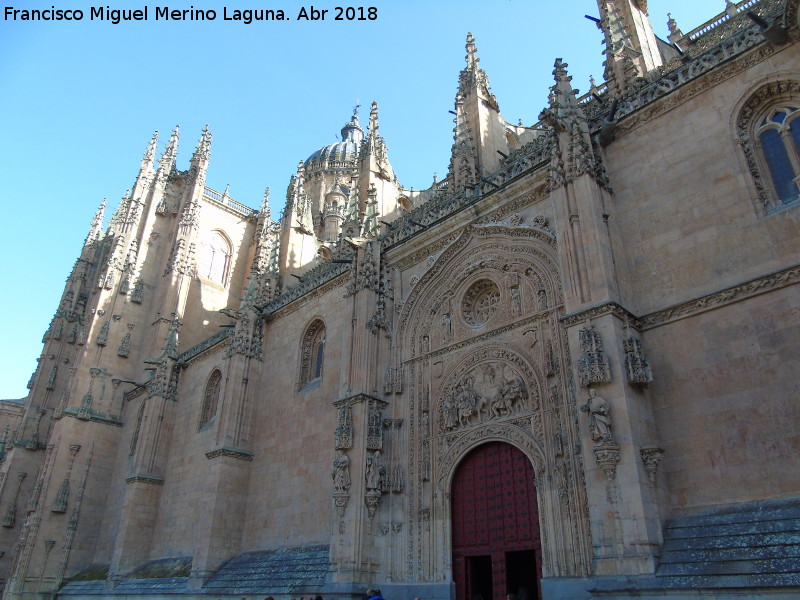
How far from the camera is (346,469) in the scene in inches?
581

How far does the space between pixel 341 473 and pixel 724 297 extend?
941 centimetres

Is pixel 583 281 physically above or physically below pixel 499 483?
above

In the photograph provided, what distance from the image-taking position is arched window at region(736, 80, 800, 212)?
10.6 meters

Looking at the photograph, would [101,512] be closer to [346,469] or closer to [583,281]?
[346,469]

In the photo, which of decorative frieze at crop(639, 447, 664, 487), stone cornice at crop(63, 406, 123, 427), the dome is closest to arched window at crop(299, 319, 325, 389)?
decorative frieze at crop(639, 447, 664, 487)

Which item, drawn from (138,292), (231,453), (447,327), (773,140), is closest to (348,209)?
(447,327)

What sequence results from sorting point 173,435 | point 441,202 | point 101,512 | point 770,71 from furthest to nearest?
point 101,512 < point 173,435 < point 441,202 < point 770,71

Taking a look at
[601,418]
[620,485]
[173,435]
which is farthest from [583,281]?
[173,435]

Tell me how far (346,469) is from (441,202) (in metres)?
7.99

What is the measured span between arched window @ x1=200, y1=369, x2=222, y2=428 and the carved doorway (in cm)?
1324

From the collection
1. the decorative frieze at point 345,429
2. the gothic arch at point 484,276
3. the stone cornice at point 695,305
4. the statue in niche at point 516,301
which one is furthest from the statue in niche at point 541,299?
the decorative frieze at point 345,429

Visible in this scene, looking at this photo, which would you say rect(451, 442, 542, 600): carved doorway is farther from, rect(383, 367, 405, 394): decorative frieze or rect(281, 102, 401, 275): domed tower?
rect(281, 102, 401, 275): domed tower

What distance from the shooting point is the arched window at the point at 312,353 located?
778 inches

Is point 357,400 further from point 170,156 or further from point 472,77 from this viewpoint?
point 170,156
